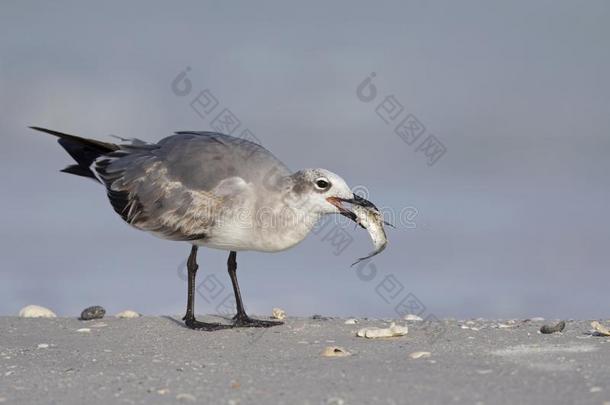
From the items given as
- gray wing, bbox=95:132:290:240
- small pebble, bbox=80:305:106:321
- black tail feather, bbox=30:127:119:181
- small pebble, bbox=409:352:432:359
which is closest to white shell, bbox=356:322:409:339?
small pebble, bbox=409:352:432:359

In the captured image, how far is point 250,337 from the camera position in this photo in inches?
337

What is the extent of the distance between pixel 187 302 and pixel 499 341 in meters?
3.11

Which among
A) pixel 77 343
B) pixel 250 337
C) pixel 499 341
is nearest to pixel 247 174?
pixel 250 337

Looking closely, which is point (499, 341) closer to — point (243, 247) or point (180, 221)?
point (243, 247)

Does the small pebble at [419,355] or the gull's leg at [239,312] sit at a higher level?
the gull's leg at [239,312]

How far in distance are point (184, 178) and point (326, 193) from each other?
1.45 meters

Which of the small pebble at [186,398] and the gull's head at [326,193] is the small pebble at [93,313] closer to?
the gull's head at [326,193]

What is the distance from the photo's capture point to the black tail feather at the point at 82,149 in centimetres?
1000

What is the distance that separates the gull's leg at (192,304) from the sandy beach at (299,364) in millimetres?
125

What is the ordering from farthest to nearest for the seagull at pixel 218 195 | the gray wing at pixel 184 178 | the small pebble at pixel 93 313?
1. the small pebble at pixel 93 313
2. the gray wing at pixel 184 178
3. the seagull at pixel 218 195

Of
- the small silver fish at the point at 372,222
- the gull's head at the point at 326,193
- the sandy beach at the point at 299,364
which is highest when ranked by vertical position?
the gull's head at the point at 326,193

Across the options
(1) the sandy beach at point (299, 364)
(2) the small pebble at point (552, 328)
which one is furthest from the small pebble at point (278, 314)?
(2) the small pebble at point (552, 328)

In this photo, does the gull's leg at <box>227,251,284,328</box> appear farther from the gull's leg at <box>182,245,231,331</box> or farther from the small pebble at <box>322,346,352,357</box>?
the small pebble at <box>322,346,352,357</box>

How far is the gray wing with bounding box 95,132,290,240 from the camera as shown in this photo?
28.8 feet
